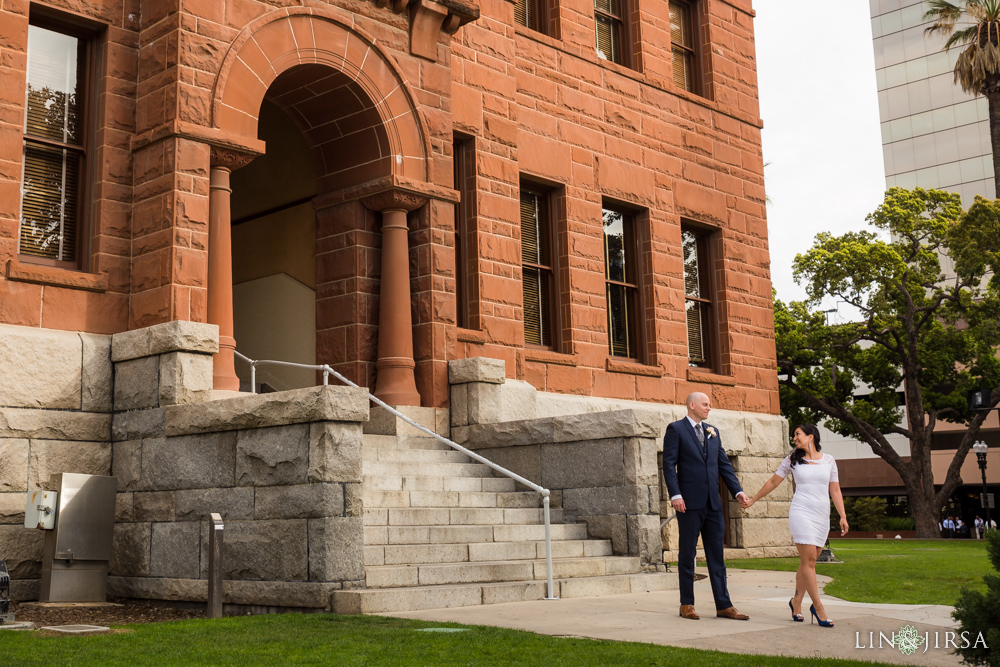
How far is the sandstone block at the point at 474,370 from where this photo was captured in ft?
44.0

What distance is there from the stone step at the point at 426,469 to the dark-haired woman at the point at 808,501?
4.29 meters

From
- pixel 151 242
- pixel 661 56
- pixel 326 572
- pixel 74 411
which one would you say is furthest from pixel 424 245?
pixel 661 56

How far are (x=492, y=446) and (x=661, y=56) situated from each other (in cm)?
889

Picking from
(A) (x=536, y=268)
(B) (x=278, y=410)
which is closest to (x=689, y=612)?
(B) (x=278, y=410)

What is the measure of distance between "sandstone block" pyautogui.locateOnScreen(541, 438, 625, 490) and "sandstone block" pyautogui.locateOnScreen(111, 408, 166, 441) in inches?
173

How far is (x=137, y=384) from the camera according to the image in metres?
10.8

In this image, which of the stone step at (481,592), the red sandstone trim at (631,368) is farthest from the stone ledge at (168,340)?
the red sandstone trim at (631,368)

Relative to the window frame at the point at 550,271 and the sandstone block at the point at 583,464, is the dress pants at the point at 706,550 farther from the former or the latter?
the window frame at the point at 550,271

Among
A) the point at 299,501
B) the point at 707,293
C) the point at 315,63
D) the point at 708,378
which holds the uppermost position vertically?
the point at 315,63

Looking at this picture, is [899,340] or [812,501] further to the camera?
[899,340]

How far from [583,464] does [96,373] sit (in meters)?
5.24

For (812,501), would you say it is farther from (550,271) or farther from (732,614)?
(550,271)

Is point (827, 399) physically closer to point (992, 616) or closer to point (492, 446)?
point (492, 446)

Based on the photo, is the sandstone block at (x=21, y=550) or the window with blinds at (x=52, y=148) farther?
the window with blinds at (x=52, y=148)
